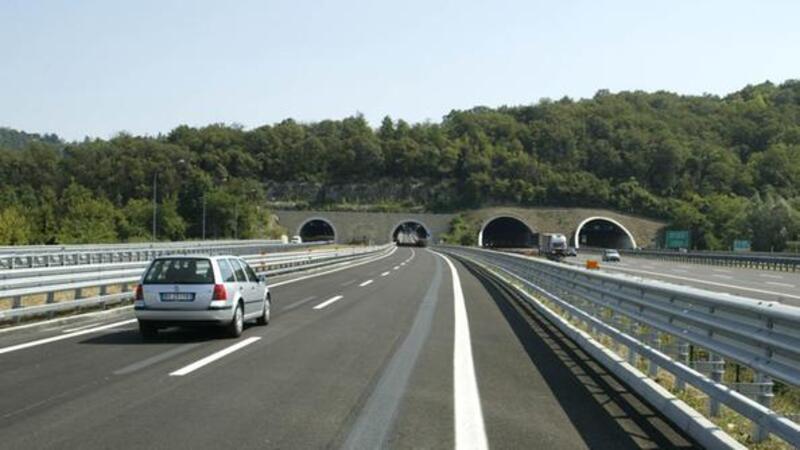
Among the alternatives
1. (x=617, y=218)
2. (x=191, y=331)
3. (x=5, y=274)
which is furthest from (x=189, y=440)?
(x=617, y=218)

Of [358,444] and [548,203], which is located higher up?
[548,203]

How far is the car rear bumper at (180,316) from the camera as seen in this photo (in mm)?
13219

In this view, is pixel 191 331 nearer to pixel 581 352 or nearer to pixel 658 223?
pixel 581 352

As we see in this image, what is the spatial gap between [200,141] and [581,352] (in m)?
168

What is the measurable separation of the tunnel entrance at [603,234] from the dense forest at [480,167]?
18.5ft

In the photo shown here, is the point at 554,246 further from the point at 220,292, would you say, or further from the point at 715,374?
the point at 715,374

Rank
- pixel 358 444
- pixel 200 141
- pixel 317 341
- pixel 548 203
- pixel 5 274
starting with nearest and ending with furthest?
pixel 358 444, pixel 317 341, pixel 5 274, pixel 548 203, pixel 200 141

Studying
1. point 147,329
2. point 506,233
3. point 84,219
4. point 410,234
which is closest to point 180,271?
point 147,329

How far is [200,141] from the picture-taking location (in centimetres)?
17225

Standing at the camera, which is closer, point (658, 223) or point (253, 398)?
point (253, 398)

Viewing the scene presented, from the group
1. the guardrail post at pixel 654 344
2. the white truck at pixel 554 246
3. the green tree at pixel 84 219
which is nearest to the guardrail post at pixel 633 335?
the guardrail post at pixel 654 344

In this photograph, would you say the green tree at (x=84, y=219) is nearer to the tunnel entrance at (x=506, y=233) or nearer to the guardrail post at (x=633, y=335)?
the tunnel entrance at (x=506, y=233)

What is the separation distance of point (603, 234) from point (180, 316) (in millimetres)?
130787

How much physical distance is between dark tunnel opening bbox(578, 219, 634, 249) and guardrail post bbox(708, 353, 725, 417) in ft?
405
